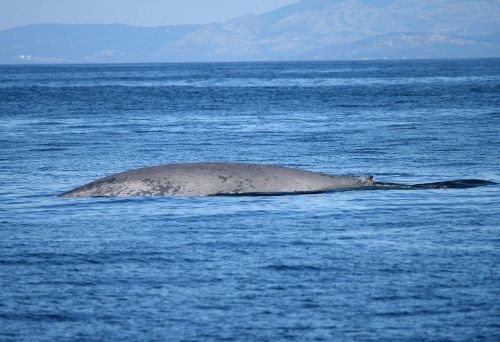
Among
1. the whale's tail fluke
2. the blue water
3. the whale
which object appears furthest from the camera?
the whale's tail fluke

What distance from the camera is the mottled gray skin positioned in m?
19.8

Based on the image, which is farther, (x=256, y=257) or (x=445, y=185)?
(x=445, y=185)

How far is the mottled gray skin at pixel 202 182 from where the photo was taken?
19766 millimetres

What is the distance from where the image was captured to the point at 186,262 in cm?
1386

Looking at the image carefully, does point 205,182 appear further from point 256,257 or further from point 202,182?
point 256,257

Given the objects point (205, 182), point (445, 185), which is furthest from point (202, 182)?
point (445, 185)

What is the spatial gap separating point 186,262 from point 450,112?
140ft

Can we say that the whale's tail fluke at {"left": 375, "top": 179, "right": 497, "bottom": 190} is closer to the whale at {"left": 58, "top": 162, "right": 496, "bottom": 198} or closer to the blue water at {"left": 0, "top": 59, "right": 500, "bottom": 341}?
the blue water at {"left": 0, "top": 59, "right": 500, "bottom": 341}

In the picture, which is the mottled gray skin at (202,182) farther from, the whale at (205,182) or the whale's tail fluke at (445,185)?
the whale's tail fluke at (445,185)

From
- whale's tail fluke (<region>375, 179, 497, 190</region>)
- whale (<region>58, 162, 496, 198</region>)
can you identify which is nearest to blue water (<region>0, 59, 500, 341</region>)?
whale (<region>58, 162, 496, 198</region>)

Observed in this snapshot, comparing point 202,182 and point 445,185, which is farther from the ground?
point 202,182

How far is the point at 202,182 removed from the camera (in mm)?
19812

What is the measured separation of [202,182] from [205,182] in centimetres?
6

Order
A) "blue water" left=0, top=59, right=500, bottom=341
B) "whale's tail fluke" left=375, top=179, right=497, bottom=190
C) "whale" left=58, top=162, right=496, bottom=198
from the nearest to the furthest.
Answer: "blue water" left=0, top=59, right=500, bottom=341
"whale" left=58, top=162, right=496, bottom=198
"whale's tail fluke" left=375, top=179, right=497, bottom=190
